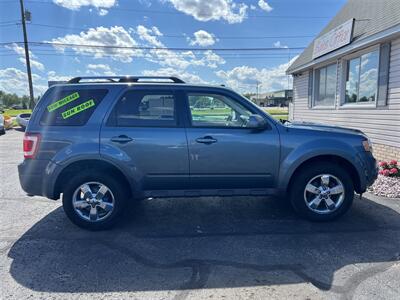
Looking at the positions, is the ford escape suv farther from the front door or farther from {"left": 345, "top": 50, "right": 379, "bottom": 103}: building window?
{"left": 345, "top": 50, "right": 379, "bottom": 103}: building window

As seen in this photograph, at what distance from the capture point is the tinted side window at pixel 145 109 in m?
3.94

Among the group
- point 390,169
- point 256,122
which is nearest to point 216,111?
point 256,122

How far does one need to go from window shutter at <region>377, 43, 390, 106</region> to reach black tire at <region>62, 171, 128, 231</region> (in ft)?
22.2

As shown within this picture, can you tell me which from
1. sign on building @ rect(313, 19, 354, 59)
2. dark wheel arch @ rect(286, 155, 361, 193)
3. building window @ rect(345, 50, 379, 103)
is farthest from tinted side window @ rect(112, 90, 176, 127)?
sign on building @ rect(313, 19, 354, 59)

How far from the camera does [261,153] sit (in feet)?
13.2

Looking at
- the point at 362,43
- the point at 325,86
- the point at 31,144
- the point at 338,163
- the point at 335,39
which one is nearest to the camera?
the point at 31,144

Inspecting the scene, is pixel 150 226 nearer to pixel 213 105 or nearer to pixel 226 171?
pixel 226 171

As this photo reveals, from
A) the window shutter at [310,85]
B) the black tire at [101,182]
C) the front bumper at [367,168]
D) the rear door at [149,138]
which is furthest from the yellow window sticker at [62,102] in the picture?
the window shutter at [310,85]

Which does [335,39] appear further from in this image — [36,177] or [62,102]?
[36,177]

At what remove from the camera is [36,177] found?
12.8ft

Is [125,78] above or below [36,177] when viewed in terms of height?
above

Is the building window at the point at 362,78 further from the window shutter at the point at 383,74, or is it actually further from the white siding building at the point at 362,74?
the window shutter at the point at 383,74

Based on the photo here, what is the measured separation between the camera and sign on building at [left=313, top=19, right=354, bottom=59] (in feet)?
28.9

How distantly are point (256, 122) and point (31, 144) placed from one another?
9.44 ft
